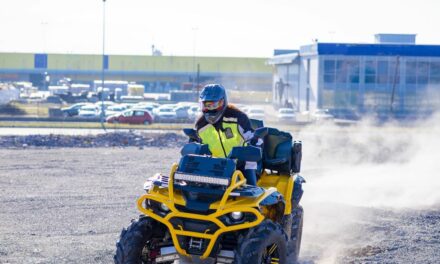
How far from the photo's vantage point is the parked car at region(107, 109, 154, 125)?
63.8m

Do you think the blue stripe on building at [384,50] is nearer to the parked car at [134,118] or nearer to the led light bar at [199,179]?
the parked car at [134,118]

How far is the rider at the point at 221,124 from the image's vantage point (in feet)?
35.7

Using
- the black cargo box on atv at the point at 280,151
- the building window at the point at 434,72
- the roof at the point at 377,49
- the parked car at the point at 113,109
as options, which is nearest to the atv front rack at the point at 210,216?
the black cargo box on atv at the point at 280,151

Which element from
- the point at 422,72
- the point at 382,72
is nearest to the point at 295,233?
the point at 382,72

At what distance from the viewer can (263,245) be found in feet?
31.1

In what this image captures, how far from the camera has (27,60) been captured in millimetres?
136000

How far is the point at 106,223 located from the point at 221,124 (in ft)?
17.4

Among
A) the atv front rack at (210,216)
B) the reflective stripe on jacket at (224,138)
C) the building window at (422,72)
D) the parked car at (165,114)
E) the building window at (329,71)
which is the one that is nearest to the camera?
the atv front rack at (210,216)

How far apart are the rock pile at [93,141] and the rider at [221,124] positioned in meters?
27.4

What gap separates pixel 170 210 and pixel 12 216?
24.9 feet

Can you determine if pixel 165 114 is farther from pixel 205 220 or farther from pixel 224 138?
pixel 205 220

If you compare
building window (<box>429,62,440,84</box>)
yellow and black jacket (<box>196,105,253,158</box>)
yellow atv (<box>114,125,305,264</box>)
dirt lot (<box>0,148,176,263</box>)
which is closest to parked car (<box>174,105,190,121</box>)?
building window (<box>429,62,440,84</box>)

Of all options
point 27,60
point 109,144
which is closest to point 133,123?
point 109,144

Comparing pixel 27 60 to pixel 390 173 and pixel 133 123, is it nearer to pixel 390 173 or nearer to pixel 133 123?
pixel 133 123
